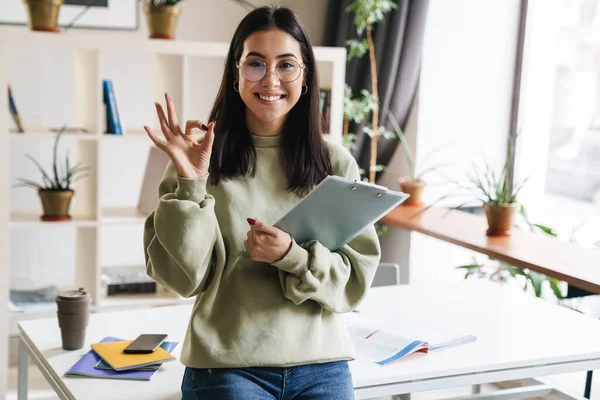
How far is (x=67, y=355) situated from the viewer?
2041 millimetres

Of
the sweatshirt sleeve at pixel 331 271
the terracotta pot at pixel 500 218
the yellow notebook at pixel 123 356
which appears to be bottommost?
the yellow notebook at pixel 123 356

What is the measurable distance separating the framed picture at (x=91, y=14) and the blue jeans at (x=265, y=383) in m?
2.93

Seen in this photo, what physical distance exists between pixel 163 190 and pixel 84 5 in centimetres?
287

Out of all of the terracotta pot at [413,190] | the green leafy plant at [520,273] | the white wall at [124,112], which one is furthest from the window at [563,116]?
the white wall at [124,112]

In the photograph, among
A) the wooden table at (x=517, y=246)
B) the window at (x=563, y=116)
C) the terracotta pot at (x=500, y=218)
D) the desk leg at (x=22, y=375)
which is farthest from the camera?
the window at (x=563, y=116)

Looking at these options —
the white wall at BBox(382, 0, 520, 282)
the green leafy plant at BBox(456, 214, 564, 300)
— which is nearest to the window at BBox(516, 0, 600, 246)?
the white wall at BBox(382, 0, 520, 282)

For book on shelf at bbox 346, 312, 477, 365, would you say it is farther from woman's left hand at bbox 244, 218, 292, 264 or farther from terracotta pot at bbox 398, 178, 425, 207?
terracotta pot at bbox 398, 178, 425, 207

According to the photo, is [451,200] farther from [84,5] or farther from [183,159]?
[183,159]

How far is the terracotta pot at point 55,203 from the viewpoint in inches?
138

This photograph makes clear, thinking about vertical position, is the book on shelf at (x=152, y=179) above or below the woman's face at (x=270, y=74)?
below

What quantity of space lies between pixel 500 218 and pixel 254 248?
6.62ft

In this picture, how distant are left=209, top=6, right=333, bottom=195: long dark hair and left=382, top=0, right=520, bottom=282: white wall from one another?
268 cm

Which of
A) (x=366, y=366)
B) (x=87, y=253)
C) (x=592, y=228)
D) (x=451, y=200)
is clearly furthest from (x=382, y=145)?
(x=366, y=366)

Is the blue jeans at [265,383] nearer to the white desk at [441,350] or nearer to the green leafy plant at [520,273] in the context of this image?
the white desk at [441,350]
